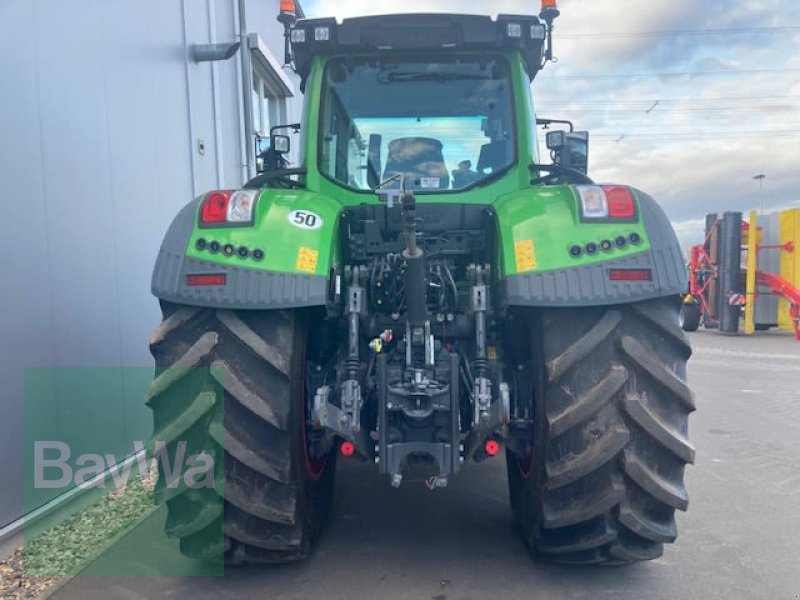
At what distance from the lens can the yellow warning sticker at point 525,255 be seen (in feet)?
9.08

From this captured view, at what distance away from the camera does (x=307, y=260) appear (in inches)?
110

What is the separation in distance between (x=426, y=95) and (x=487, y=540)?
2.39 meters

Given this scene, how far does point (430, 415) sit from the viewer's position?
2826 mm

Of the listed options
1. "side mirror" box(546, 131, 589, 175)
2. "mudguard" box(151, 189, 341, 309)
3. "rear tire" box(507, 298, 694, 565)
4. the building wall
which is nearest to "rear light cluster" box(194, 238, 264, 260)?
"mudguard" box(151, 189, 341, 309)

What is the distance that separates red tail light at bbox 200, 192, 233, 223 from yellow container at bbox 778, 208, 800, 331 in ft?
42.2

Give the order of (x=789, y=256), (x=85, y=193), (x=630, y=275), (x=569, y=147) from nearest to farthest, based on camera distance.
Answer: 1. (x=630, y=275)
2. (x=569, y=147)
3. (x=85, y=193)
4. (x=789, y=256)

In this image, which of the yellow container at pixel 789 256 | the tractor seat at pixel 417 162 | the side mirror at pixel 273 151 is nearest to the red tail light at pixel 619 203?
the tractor seat at pixel 417 162

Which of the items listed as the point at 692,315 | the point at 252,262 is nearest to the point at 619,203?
the point at 252,262

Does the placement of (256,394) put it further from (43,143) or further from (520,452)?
(43,143)

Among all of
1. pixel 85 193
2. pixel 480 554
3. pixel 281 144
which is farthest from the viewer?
pixel 85 193

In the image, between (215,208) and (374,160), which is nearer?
(215,208)

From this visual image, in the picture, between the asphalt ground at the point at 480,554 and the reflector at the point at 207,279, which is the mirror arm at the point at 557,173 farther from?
the asphalt ground at the point at 480,554

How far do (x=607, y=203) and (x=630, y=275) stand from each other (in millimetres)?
352

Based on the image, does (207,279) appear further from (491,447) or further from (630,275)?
(630,275)
